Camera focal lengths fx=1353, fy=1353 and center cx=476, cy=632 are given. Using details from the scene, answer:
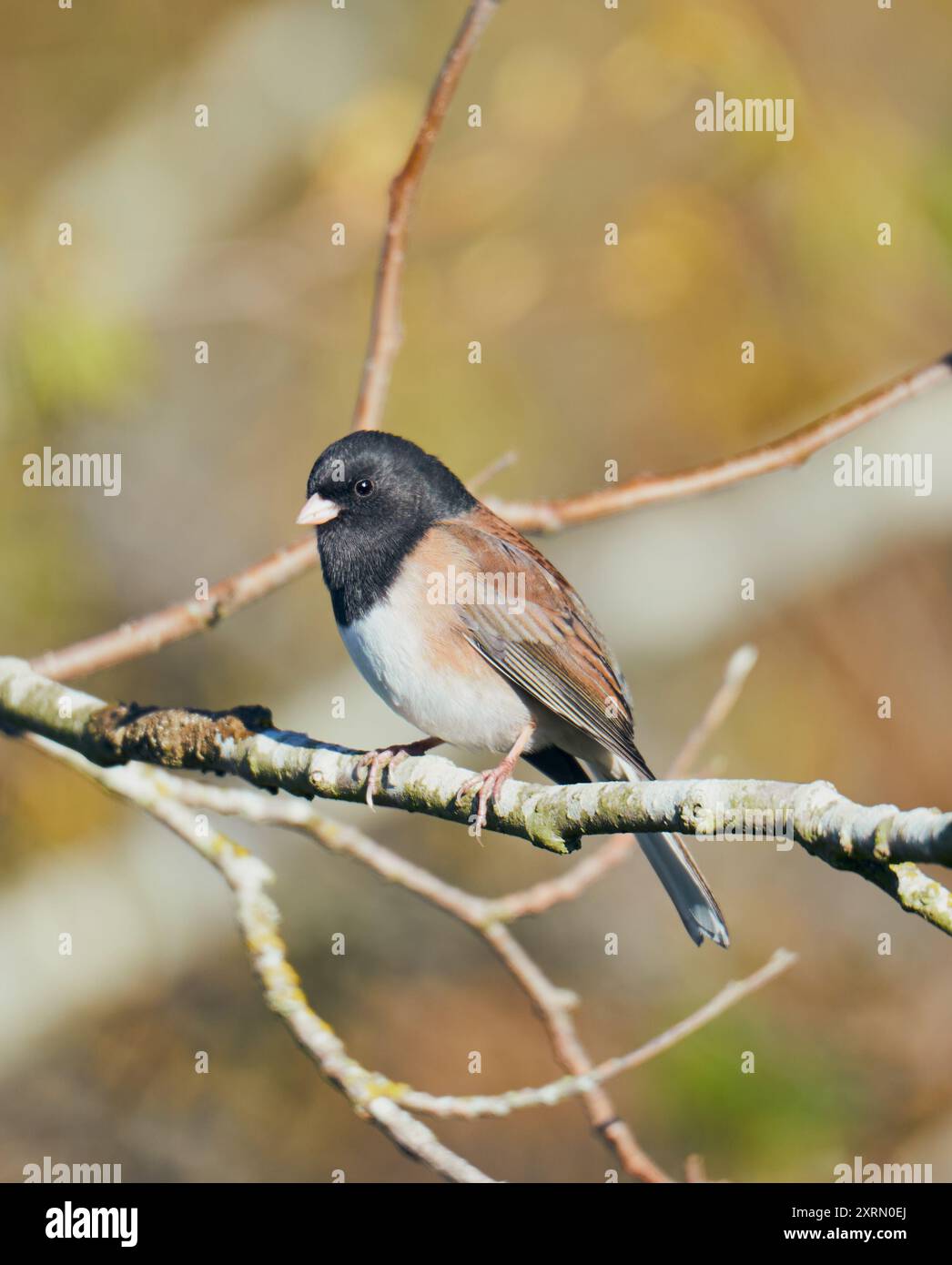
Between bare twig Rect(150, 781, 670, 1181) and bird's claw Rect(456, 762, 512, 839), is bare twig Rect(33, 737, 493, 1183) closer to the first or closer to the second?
bare twig Rect(150, 781, 670, 1181)

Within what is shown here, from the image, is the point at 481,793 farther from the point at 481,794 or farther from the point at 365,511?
the point at 365,511

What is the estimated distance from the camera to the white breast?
2969 mm

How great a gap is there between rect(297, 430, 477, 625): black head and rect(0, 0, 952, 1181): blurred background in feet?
5.33

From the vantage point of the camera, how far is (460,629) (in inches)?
123

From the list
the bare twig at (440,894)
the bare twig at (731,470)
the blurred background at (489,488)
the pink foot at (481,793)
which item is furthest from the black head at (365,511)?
the blurred background at (489,488)

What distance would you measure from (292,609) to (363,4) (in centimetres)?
265

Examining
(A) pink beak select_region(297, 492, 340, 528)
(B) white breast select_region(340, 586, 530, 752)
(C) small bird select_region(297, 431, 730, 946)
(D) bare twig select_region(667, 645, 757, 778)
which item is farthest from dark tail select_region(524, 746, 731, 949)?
(A) pink beak select_region(297, 492, 340, 528)

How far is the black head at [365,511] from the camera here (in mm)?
3111

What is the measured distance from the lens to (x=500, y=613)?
10.4ft

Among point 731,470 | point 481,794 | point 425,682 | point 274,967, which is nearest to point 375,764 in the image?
point 481,794

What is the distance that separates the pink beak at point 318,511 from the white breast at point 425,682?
26 cm

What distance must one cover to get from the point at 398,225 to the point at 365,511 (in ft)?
2.17

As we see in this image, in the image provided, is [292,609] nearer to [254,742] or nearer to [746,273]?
[746,273]

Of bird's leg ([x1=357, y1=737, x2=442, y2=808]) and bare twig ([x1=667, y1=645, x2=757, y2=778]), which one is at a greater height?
bare twig ([x1=667, y1=645, x2=757, y2=778])
